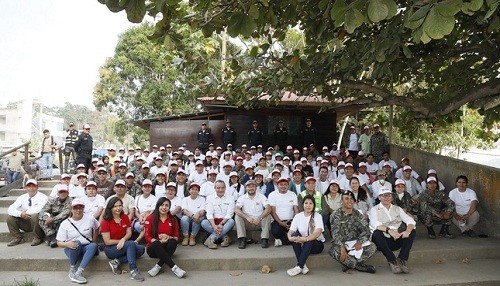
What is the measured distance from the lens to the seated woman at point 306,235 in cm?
578

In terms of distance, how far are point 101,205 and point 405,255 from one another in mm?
5214

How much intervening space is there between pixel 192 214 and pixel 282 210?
1.68 meters

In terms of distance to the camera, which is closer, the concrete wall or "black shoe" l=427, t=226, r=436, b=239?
"black shoe" l=427, t=226, r=436, b=239

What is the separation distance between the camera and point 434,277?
18.3 feet

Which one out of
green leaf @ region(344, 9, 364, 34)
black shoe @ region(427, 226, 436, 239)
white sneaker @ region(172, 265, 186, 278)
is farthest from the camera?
black shoe @ region(427, 226, 436, 239)

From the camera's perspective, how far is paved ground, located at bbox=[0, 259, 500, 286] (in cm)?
541

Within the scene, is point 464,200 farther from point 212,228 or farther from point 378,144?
point 212,228

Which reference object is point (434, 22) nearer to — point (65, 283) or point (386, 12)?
point (386, 12)

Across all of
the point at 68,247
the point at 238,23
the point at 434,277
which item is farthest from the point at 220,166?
the point at 238,23

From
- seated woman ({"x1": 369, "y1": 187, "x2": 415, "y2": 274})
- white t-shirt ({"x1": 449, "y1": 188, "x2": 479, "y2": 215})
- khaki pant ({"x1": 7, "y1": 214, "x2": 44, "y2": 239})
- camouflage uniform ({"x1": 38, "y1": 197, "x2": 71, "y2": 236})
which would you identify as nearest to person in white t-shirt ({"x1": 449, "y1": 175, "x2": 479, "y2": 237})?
white t-shirt ({"x1": 449, "y1": 188, "x2": 479, "y2": 215})

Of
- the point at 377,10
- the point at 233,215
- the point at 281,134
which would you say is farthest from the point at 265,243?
the point at 281,134

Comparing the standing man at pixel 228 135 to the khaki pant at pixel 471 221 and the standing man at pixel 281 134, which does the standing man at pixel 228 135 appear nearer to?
the standing man at pixel 281 134

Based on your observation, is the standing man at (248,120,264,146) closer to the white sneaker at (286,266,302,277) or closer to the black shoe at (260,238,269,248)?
the black shoe at (260,238,269,248)

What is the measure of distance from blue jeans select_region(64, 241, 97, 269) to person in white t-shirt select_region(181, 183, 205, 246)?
162 centimetres
